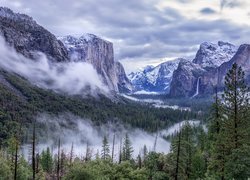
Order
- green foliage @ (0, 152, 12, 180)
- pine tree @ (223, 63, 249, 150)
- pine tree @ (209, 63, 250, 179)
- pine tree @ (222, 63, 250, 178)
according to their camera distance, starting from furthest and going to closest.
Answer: green foliage @ (0, 152, 12, 180)
pine tree @ (223, 63, 249, 150)
pine tree @ (222, 63, 250, 178)
pine tree @ (209, 63, 250, 179)

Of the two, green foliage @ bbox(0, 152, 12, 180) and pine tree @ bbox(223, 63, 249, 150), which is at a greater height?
pine tree @ bbox(223, 63, 249, 150)

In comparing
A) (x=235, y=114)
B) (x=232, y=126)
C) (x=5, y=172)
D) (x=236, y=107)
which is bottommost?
(x=5, y=172)

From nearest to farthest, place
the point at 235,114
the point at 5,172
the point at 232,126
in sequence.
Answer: the point at 232,126, the point at 235,114, the point at 5,172

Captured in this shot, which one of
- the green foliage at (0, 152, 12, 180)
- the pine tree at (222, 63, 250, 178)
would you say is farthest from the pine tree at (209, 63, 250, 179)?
the green foliage at (0, 152, 12, 180)

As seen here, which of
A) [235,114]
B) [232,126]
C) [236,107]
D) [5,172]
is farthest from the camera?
[5,172]

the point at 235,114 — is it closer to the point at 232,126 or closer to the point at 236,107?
the point at 236,107

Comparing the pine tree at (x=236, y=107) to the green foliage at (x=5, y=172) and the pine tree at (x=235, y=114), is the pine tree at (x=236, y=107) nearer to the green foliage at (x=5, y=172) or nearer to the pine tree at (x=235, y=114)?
the pine tree at (x=235, y=114)

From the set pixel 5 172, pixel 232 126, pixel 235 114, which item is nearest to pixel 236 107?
pixel 235 114

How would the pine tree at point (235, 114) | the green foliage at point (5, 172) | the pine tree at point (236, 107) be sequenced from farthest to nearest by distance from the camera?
1. the green foliage at point (5, 172)
2. the pine tree at point (236, 107)
3. the pine tree at point (235, 114)

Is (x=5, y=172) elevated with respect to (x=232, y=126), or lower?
lower

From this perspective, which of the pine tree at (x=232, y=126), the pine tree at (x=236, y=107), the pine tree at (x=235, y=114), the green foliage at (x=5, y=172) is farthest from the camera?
the green foliage at (x=5, y=172)

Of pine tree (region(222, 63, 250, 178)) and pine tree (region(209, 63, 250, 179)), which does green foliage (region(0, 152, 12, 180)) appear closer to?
pine tree (region(209, 63, 250, 179))

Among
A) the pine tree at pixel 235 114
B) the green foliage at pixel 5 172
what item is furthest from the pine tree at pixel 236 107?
the green foliage at pixel 5 172

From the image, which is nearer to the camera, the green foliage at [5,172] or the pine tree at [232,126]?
the pine tree at [232,126]
